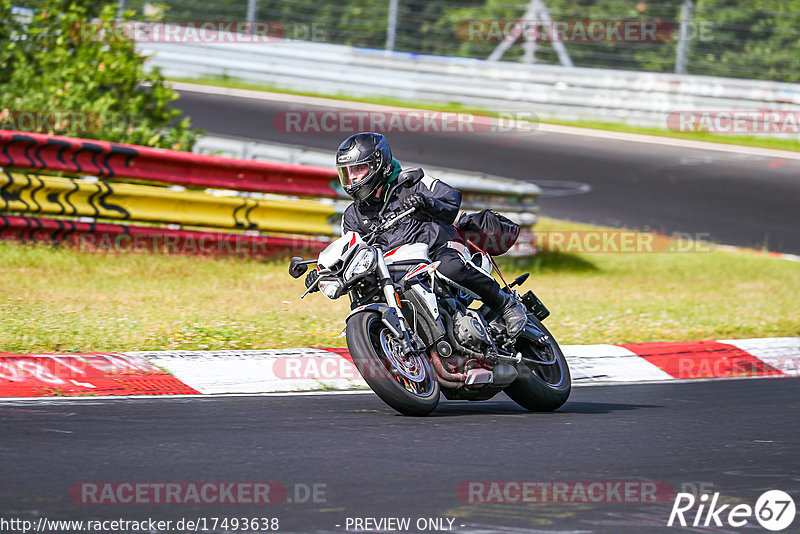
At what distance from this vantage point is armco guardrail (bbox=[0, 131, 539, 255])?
11.5 meters

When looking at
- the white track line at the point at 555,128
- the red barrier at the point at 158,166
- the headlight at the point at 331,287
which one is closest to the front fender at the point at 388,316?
the headlight at the point at 331,287

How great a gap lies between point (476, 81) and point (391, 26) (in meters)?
2.38

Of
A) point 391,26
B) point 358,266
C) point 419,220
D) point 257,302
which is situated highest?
point 391,26

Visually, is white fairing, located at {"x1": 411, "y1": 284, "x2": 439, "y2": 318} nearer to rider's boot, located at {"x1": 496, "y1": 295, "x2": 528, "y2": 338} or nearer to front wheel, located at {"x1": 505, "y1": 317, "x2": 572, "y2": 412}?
rider's boot, located at {"x1": 496, "y1": 295, "x2": 528, "y2": 338}

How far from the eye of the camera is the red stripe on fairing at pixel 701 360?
9164 mm

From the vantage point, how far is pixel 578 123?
23.9 m

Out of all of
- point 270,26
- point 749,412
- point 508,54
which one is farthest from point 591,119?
point 749,412

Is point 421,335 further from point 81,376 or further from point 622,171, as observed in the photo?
point 622,171

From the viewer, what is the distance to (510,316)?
7305mm

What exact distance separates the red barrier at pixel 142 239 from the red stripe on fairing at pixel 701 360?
4438 millimetres

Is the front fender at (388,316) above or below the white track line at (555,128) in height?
below

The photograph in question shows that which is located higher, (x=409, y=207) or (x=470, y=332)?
(x=409, y=207)

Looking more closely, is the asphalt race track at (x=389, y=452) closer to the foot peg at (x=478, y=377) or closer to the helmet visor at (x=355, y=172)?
the foot peg at (x=478, y=377)

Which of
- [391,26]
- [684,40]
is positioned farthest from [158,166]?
[391,26]
